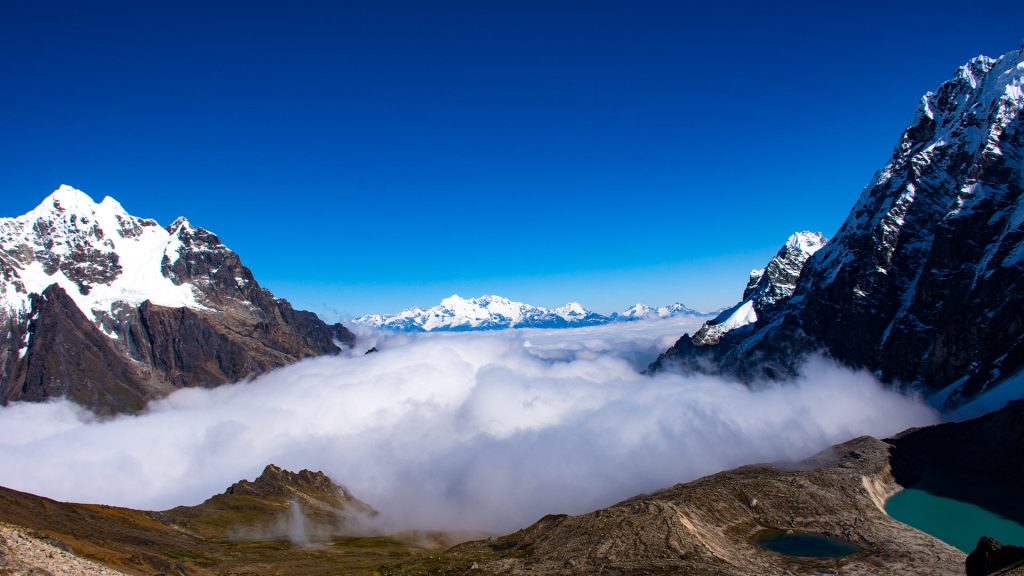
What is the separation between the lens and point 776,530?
171m

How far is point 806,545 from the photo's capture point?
513 ft

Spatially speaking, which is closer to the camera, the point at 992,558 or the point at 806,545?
the point at 992,558

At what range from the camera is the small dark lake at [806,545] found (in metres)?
148

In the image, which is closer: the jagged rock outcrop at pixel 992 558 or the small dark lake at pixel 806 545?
the jagged rock outcrop at pixel 992 558

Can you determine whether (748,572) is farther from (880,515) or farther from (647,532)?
(880,515)

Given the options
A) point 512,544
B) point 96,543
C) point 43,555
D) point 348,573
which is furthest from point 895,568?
point 96,543

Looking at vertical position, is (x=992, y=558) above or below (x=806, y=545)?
above

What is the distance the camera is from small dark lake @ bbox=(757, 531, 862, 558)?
148 m

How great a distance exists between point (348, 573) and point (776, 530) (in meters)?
117

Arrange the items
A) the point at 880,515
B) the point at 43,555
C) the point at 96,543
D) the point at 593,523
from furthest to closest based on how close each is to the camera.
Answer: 1. the point at 880,515
2. the point at 96,543
3. the point at 593,523
4. the point at 43,555

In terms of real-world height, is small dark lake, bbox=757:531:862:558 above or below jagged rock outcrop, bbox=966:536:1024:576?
below

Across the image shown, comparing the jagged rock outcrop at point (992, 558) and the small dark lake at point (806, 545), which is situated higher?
the jagged rock outcrop at point (992, 558)

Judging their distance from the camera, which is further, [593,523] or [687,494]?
[687,494]

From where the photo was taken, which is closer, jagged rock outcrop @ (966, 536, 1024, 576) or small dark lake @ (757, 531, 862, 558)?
jagged rock outcrop @ (966, 536, 1024, 576)
